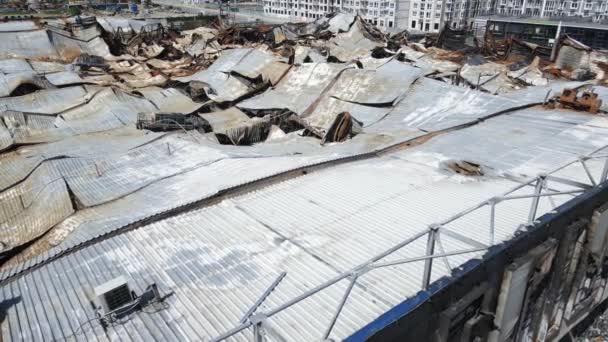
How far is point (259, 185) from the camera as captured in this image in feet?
41.8

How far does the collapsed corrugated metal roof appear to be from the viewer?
→ 8109mm

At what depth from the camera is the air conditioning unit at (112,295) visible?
7.45 meters

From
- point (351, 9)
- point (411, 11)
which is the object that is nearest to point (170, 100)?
point (411, 11)

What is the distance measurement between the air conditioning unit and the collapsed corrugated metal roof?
0.36 m

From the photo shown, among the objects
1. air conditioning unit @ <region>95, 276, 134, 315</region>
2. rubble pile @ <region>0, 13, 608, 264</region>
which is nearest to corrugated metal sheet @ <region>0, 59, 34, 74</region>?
rubble pile @ <region>0, 13, 608, 264</region>

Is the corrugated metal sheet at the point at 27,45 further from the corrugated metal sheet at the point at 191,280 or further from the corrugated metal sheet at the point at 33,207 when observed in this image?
the corrugated metal sheet at the point at 191,280

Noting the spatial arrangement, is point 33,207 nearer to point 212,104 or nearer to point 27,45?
point 212,104

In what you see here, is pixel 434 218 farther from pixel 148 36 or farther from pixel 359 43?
pixel 148 36

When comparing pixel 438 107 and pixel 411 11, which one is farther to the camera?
pixel 411 11

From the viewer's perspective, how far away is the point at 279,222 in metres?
10.8

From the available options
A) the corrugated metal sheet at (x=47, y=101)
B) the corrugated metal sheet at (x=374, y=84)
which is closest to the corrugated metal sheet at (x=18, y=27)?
the corrugated metal sheet at (x=47, y=101)

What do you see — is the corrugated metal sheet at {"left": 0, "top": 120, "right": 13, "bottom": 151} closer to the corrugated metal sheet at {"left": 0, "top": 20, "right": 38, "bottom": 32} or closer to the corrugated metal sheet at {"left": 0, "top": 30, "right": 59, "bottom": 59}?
the corrugated metal sheet at {"left": 0, "top": 30, "right": 59, "bottom": 59}

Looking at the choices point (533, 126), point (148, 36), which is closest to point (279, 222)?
point (533, 126)

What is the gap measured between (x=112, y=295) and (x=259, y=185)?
19.2 ft
